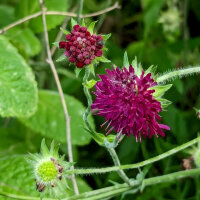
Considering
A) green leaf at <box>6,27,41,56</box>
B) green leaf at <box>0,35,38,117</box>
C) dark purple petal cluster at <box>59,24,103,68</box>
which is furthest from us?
green leaf at <box>6,27,41,56</box>

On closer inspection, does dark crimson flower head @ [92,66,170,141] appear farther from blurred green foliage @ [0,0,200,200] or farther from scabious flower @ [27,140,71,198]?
blurred green foliage @ [0,0,200,200]

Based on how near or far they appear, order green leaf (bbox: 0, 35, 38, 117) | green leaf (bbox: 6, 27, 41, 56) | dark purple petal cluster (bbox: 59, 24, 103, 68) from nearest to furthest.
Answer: dark purple petal cluster (bbox: 59, 24, 103, 68) < green leaf (bbox: 0, 35, 38, 117) < green leaf (bbox: 6, 27, 41, 56)

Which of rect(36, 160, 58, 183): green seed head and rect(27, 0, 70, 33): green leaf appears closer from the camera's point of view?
rect(36, 160, 58, 183): green seed head

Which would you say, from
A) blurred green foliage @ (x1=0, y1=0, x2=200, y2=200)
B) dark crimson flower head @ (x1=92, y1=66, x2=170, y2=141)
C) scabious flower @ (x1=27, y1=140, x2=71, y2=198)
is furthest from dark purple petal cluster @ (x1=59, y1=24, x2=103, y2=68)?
blurred green foliage @ (x1=0, y1=0, x2=200, y2=200)

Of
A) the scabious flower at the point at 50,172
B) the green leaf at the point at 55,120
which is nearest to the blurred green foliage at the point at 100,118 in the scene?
the green leaf at the point at 55,120

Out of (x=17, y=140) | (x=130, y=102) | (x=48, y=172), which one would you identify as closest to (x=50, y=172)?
(x=48, y=172)

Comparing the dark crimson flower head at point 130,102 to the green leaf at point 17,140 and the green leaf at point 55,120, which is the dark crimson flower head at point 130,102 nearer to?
the green leaf at point 55,120

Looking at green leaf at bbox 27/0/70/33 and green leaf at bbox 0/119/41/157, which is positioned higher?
green leaf at bbox 27/0/70/33
